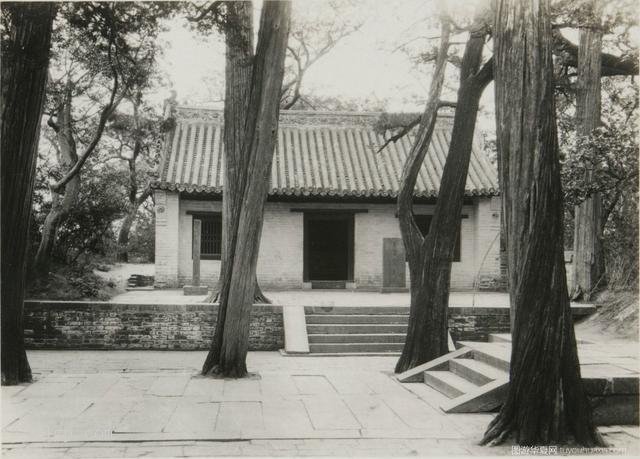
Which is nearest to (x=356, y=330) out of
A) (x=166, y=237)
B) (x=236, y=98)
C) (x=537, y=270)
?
(x=236, y=98)

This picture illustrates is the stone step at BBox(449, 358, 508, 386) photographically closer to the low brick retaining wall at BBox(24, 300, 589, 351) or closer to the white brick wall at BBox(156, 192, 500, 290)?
the low brick retaining wall at BBox(24, 300, 589, 351)

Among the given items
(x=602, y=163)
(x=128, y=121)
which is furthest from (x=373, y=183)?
(x=128, y=121)

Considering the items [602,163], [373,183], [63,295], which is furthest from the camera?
[373,183]

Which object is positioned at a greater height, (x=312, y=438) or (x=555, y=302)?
(x=555, y=302)

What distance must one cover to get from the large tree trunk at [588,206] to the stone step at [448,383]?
6.12 metres

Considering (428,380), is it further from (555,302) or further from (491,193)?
(491,193)

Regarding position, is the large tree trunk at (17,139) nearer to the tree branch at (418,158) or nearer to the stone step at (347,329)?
the tree branch at (418,158)

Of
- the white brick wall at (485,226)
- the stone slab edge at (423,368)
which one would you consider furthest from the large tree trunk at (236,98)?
the white brick wall at (485,226)

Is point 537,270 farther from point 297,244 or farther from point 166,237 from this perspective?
point 166,237

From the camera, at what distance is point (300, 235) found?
17.6 m

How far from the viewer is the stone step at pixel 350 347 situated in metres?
10.9

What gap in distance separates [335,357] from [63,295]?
602cm

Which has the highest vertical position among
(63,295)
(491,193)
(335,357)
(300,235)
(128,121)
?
(128,121)

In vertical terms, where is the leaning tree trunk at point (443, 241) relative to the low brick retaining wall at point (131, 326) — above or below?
above
